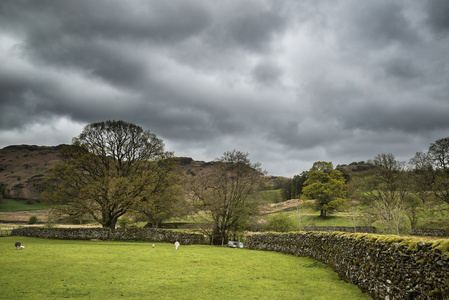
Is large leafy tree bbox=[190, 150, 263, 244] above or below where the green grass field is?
above

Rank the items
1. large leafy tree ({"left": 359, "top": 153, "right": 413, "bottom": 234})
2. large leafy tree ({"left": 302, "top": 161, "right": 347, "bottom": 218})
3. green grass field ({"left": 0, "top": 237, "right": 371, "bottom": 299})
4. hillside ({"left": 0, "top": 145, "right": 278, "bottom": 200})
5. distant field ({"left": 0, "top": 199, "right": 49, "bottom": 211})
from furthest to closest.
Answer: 1. hillside ({"left": 0, "top": 145, "right": 278, "bottom": 200})
2. distant field ({"left": 0, "top": 199, "right": 49, "bottom": 211})
3. large leafy tree ({"left": 302, "top": 161, "right": 347, "bottom": 218})
4. large leafy tree ({"left": 359, "top": 153, "right": 413, "bottom": 234})
5. green grass field ({"left": 0, "top": 237, "right": 371, "bottom": 299})

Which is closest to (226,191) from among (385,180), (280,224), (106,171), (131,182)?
(280,224)

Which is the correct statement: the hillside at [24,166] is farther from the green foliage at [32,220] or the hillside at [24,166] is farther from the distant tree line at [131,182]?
the distant tree line at [131,182]

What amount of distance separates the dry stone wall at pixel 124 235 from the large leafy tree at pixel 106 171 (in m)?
1.89

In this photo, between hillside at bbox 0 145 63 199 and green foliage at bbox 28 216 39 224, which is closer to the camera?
green foliage at bbox 28 216 39 224

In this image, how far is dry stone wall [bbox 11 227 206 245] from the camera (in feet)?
98.1

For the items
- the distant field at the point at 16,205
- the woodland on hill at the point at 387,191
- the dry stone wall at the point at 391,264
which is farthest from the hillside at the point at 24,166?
the dry stone wall at the point at 391,264

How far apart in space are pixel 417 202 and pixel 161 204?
35.9 m

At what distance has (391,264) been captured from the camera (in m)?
7.26

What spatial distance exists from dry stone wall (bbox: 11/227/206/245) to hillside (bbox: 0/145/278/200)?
2755 inches

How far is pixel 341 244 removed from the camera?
11.9 m

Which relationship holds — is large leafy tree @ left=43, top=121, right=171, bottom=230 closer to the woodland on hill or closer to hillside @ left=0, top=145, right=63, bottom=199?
the woodland on hill

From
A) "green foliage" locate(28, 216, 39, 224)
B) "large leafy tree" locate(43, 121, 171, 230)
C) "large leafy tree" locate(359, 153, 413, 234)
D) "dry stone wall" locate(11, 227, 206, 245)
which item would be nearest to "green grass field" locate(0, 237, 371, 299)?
"large leafy tree" locate(43, 121, 171, 230)

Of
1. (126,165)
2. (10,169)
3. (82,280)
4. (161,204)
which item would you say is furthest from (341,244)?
(10,169)
